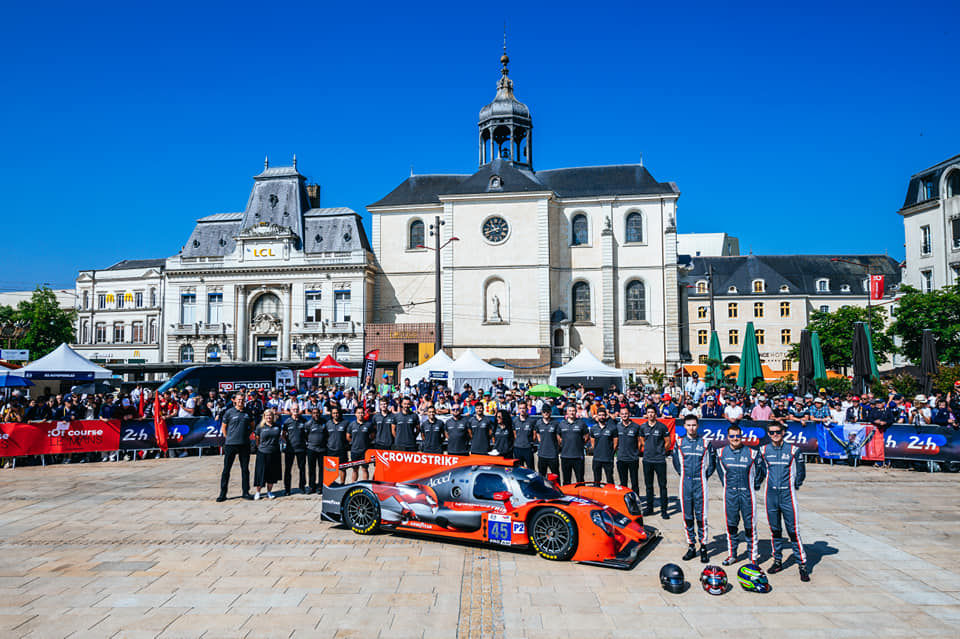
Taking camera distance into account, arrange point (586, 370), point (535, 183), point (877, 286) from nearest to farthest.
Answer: point (586, 370)
point (535, 183)
point (877, 286)

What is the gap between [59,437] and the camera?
19266 mm

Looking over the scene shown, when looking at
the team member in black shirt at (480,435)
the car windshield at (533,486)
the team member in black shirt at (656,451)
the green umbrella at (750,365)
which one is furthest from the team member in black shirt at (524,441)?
the green umbrella at (750,365)

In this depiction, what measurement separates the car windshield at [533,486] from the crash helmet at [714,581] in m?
2.50

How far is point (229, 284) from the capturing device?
55.7 m

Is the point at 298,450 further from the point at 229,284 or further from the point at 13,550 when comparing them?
the point at 229,284

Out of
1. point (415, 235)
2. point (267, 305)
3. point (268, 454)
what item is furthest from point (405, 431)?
point (267, 305)

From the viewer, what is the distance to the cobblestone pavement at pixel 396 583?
281 inches

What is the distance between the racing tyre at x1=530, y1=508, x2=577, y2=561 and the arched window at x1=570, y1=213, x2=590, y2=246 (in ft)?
147

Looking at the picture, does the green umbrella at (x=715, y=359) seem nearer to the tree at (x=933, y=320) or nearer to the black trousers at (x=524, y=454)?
the tree at (x=933, y=320)

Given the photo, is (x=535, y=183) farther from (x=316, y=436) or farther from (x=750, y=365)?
(x=316, y=436)

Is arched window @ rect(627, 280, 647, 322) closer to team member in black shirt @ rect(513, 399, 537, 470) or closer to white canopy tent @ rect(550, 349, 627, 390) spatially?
white canopy tent @ rect(550, 349, 627, 390)

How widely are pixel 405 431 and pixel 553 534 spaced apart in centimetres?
537

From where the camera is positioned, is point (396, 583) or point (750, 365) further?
point (750, 365)

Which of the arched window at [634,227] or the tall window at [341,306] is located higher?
the arched window at [634,227]
